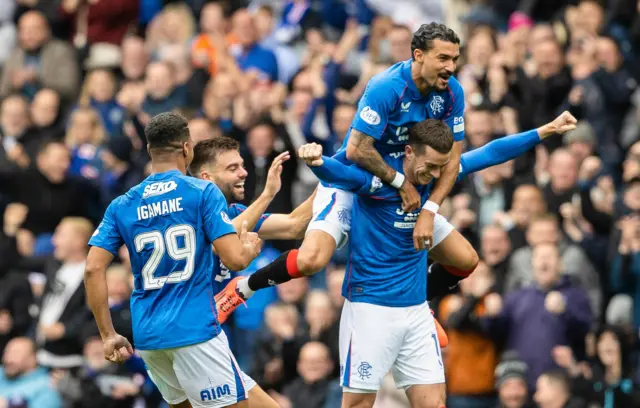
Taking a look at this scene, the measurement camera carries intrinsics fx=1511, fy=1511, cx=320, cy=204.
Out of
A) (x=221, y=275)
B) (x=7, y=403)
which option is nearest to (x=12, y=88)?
(x=7, y=403)

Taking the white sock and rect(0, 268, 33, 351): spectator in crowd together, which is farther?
rect(0, 268, 33, 351): spectator in crowd

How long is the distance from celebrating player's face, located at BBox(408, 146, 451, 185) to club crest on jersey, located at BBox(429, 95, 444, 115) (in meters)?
0.35

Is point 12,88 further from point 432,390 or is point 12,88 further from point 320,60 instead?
point 432,390

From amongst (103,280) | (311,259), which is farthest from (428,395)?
(103,280)

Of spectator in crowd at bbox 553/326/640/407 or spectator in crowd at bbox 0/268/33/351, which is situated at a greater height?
spectator in crowd at bbox 0/268/33/351

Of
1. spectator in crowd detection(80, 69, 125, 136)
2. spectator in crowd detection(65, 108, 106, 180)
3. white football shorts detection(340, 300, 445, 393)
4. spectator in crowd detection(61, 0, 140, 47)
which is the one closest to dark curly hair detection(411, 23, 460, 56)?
white football shorts detection(340, 300, 445, 393)

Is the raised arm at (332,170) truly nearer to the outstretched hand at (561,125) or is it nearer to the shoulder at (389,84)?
the shoulder at (389,84)

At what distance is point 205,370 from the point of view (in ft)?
32.1

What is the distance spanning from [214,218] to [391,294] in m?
2.04

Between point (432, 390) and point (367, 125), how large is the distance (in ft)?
6.70

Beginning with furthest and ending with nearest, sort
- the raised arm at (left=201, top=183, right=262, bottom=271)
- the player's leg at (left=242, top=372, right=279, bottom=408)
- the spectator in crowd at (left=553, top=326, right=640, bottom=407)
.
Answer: the spectator in crowd at (left=553, top=326, right=640, bottom=407) < the player's leg at (left=242, top=372, right=279, bottom=408) < the raised arm at (left=201, top=183, right=262, bottom=271)

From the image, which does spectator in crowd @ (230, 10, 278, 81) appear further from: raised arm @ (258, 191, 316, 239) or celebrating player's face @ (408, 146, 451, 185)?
celebrating player's face @ (408, 146, 451, 185)

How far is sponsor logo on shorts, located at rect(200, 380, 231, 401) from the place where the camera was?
9.84 meters

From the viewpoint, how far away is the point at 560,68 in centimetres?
1620
